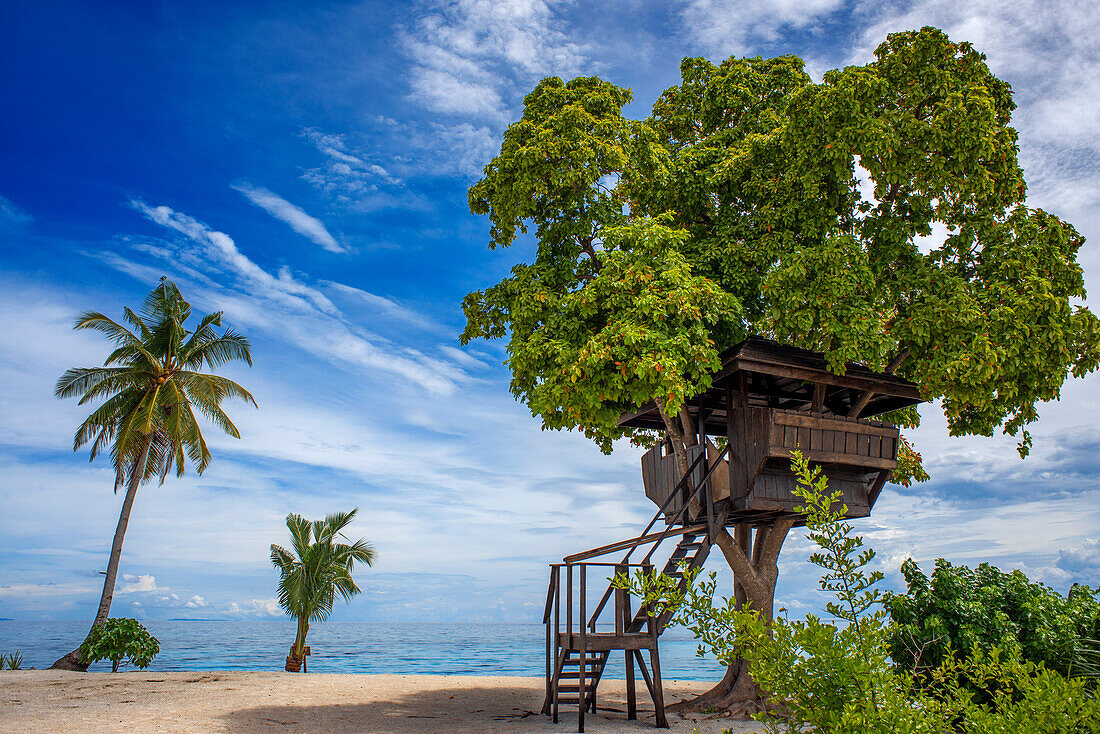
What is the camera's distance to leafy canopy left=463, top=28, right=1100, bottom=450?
39.1 ft

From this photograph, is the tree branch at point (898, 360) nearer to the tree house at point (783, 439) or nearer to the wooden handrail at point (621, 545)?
the tree house at point (783, 439)

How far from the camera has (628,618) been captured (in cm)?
1309

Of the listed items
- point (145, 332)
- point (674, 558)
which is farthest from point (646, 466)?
point (145, 332)

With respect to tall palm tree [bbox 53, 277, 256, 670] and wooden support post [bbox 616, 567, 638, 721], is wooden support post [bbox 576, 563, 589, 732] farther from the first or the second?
tall palm tree [bbox 53, 277, 256, 670]

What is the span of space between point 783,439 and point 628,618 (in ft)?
14.2

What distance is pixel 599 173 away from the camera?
13.9m

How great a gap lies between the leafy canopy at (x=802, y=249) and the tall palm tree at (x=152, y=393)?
1298cm

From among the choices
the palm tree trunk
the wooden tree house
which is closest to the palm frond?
the palm tree trunk

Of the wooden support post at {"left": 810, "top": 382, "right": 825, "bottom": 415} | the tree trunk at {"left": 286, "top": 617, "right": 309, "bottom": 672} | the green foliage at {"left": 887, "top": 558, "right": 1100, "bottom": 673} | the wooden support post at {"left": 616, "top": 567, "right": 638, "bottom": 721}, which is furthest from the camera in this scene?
the tree trunk at {"left": 286, "top": 617, "right": 309, "bottom": 672}

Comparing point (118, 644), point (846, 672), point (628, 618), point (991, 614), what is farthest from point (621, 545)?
point (118, 644)

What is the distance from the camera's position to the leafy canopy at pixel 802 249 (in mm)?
11906

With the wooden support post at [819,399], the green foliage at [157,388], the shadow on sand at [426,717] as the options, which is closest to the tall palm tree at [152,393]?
the green foliage at [157,388]

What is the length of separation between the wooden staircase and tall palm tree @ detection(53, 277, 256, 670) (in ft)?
49.4

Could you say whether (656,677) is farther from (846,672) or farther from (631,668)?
(846,672)
